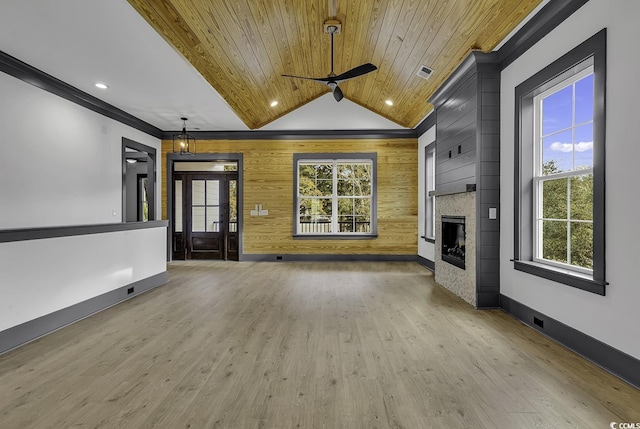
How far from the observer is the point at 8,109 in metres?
3.75

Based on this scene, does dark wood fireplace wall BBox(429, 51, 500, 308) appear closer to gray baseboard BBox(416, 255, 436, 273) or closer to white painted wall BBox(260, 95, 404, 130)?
gray baseboard BBox(416, 255, 436, 273)

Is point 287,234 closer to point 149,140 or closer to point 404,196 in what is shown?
point 404,196

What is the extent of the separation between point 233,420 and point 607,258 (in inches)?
106

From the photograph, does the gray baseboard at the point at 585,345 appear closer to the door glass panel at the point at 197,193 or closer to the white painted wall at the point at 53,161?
the white painted wall at the point at 53,161

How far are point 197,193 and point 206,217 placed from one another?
582 mm

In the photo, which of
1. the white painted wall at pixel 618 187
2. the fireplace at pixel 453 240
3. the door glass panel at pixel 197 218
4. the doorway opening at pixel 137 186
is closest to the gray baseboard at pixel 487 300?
the fireplace at pixel 453 240

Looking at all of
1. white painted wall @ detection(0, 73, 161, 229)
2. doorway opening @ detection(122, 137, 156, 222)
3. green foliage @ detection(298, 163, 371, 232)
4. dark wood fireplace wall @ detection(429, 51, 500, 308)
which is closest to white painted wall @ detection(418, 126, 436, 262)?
green foliage @ detection(298, 163, 371, 232)

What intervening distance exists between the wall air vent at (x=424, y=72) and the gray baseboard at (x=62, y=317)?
4906 millimetres

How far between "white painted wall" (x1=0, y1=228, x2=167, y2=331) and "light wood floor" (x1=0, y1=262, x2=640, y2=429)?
0.30 meters

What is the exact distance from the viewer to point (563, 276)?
2.83 metres

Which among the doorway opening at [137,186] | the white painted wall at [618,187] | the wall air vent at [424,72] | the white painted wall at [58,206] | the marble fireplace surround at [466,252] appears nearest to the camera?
the white painted wall at [618,187]

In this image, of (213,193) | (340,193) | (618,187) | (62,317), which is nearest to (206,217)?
(213,193)

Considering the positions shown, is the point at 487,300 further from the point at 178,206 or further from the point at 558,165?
the point at 178,206

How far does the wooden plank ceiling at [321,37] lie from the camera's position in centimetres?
336
